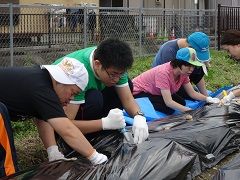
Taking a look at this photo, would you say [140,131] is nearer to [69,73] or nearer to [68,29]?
[69,73]

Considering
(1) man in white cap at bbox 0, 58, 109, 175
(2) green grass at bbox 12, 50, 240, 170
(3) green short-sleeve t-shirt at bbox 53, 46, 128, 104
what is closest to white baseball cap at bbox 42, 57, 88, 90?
(1) man in white cap at bbox 0, 58, 109, 175

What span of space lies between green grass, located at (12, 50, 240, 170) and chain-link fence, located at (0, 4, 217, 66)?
0.66m

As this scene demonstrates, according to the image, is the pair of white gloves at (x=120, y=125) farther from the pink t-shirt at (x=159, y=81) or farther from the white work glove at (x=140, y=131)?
the pink t-shirt at (x=159, y=81)

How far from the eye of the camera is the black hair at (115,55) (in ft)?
7.86

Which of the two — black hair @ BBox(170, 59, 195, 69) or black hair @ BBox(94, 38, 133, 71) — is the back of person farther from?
black hair @ BBox(94, 38, 133, 71)

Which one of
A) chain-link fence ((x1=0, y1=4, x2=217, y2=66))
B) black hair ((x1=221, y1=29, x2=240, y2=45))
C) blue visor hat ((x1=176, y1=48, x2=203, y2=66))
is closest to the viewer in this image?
blue visor hat ((x1=176, y1=48, x2=203, y2=66))

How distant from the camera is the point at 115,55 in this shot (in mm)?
2406

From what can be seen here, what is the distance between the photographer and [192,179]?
263 cm

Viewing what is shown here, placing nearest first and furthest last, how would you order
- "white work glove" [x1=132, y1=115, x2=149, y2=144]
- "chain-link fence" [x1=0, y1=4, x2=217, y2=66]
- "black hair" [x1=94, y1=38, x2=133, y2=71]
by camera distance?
1. "black hair" [x1=94, y1=38, x2=133, y2=71]
2. "white work glove" [x1=132, y1=115, x2=149, y2=144]
3. "chain-link fence" [x1=0, y1=4, x2=217, y2=66]

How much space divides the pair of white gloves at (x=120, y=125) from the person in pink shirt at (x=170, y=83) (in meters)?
0.98

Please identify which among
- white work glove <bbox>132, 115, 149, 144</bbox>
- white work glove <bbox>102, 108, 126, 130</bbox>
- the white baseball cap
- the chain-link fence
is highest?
the chain-link fence

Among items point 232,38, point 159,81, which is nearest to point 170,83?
point 159,81

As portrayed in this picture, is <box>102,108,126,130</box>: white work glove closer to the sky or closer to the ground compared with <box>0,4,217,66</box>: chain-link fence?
closer to the ground

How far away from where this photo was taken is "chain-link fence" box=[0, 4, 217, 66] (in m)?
5.98
